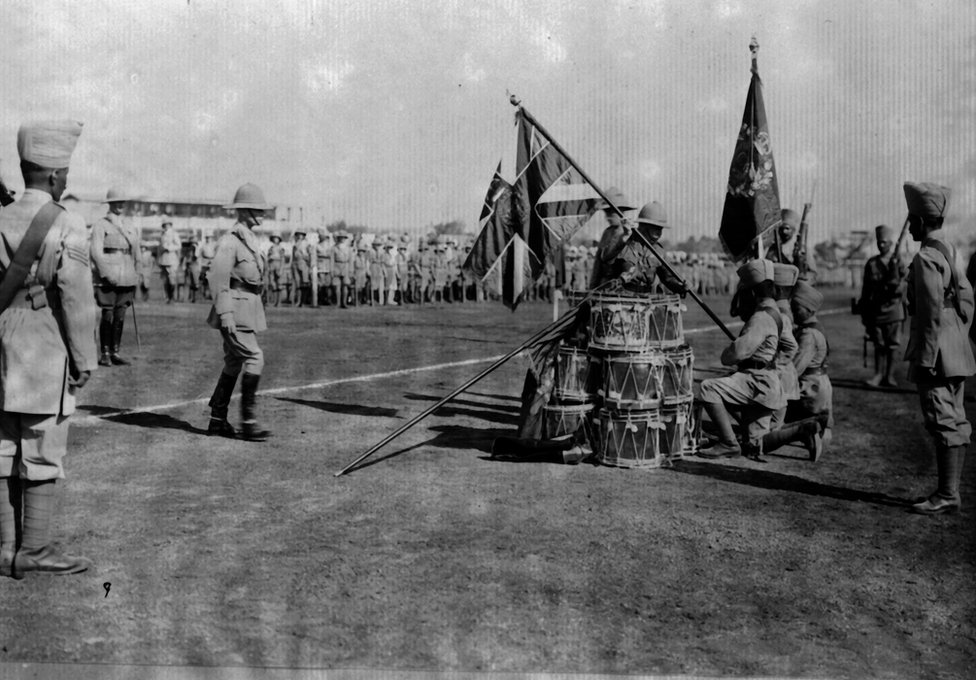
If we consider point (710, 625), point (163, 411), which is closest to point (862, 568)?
point (710, 625)

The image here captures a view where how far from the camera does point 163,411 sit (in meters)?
9.87

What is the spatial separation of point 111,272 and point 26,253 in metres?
8.25

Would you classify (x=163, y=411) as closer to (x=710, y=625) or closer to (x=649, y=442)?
(x=649, y=442)

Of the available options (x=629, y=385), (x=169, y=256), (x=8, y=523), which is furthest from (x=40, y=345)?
(x=169, y=256)

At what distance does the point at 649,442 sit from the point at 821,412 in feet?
6.35

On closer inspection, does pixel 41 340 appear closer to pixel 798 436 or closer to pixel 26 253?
pixel 26 253

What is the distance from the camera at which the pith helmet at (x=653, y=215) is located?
29.5ft

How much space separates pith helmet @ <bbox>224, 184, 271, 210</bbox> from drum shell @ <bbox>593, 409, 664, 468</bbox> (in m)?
3.34

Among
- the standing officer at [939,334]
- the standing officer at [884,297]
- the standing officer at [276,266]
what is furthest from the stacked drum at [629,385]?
the standing officer at [276,266]

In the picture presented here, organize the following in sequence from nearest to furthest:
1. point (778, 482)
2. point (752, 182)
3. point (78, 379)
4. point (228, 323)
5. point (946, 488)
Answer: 1. point (78, 379)
2. point (946, 488)
3. point (778, 482)
4. point (228, 323)
5. point (752, 182)

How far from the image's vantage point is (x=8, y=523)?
5086 millimetres

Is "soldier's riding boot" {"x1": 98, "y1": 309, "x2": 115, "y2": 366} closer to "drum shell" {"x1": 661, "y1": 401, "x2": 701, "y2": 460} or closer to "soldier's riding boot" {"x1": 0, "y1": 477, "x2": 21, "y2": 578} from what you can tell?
"drum shell" {"x1": 661, "y1": 401, "x2": 701, "y2": 460}

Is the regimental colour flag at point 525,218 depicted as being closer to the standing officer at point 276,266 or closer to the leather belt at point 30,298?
the leather belt at point 30,298

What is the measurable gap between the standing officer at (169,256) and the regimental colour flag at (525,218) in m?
17.6
